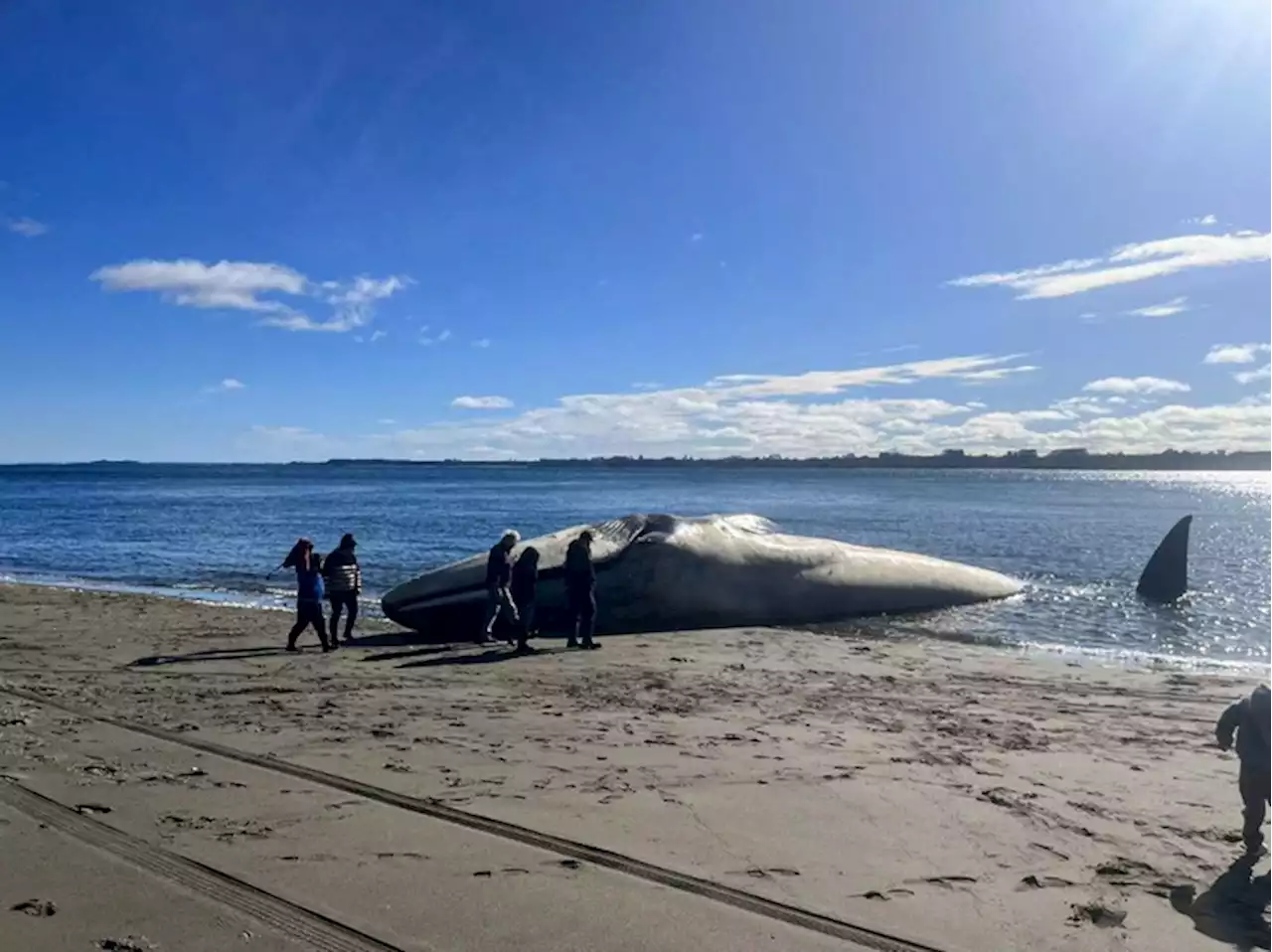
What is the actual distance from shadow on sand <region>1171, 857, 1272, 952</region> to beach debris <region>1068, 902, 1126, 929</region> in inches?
12.3

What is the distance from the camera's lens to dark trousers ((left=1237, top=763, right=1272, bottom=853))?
5.14 metres

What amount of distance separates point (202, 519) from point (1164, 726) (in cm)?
4620

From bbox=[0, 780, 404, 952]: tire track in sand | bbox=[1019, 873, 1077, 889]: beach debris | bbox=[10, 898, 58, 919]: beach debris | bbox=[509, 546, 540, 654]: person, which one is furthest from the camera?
bbox=[509, 546, 540, 654]: person

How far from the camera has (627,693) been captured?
10.1 meters

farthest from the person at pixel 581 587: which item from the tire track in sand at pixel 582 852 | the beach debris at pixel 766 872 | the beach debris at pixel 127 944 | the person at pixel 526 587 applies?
the beach debris at pixel 127 944

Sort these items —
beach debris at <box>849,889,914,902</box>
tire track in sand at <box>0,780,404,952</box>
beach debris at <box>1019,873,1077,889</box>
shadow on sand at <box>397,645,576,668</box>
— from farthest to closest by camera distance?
shadow on sand at <box>397,645,576,668</box>, beach debris at <box>1019,873,1077,889</box>, beach debris at <box>849,889,914,902</box>, tire track in sand at <box>0,780,404,952</box>

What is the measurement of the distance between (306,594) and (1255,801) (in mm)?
10650

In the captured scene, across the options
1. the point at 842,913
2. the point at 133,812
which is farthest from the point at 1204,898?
the point at 133,812

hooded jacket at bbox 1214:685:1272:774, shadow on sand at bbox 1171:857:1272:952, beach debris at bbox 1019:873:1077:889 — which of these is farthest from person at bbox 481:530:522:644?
shadow on sand at bbox 1171:857:1272:952

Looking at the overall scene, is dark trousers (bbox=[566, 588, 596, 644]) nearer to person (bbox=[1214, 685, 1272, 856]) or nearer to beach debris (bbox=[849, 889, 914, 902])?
beach debris (bbox=[849, 889, 914, 902])

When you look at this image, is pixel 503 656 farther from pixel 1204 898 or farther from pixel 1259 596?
pixel 1259 596

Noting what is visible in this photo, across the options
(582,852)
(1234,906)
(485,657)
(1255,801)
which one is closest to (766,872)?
(582,852)

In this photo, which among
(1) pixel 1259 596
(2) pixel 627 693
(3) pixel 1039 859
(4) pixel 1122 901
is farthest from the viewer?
(1) pixel 1259 596

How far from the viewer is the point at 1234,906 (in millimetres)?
4805
